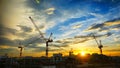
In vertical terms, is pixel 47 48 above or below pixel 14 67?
above

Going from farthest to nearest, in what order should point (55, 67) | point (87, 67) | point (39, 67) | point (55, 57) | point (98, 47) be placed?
point (98, 47) < point (55, 57) < point (39, 67) < point (55, 67) < point (87, 67)

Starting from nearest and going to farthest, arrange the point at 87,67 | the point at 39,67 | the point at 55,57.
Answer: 1. the point at 87,67
2. the point at 39,67
3. the point at 55,57

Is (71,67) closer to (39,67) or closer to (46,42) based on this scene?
(39,67)

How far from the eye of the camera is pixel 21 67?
A: 101 feet

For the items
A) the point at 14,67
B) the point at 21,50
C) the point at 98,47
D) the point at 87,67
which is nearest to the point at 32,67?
the point at 14,67

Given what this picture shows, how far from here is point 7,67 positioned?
30734 millimetres

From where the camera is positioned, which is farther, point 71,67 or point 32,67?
point 32,67

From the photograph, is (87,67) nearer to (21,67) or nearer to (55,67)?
(55,67)

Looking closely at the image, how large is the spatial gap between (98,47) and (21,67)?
34425mm

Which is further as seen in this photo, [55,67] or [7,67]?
[7,67]

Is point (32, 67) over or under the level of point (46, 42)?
under

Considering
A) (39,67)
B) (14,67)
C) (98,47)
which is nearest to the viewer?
(39,67)

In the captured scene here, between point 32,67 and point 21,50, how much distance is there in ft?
96.7

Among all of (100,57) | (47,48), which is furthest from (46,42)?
(100,57)
